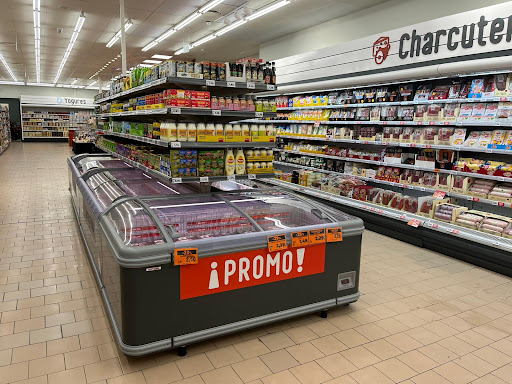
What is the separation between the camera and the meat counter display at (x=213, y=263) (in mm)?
2553

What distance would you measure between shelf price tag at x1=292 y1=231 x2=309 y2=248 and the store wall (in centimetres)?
485

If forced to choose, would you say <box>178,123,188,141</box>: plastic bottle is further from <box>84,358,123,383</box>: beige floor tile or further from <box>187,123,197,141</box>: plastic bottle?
<box>84,358,123,383</box>: beige floor tile

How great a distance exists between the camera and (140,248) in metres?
2.48

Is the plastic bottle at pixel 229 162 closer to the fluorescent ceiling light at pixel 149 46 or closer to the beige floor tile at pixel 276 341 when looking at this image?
the beige floor tile at pixel 276 341

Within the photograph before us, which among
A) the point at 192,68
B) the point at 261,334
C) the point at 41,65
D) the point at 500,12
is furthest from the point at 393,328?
the point at 41,65

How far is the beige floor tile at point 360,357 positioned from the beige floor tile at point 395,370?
6 cm

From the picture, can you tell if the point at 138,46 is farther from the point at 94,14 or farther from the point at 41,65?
the point at 41,65

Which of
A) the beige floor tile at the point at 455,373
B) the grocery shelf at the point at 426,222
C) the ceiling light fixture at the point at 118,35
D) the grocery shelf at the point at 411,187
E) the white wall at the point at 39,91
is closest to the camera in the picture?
the beige floor tile at the point at 455,373

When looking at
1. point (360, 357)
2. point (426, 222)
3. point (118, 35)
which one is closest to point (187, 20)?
point (118, 35)

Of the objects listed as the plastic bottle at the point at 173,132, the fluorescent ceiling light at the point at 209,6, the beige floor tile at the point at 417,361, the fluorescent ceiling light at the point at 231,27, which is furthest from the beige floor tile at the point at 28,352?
the fluorescent ceiling light at the point at 231,27

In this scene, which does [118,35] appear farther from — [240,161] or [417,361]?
[417,361]

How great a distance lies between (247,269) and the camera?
289cm

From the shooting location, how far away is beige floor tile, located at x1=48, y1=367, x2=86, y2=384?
2.40m

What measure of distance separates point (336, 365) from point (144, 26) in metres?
10.2
